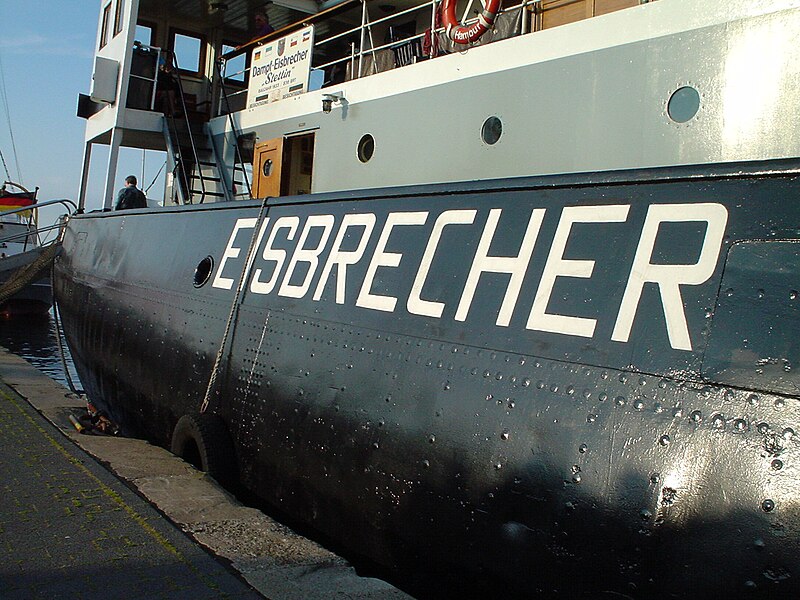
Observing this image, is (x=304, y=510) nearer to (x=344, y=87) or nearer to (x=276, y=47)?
(x=344, y=87)

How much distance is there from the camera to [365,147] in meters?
7.26

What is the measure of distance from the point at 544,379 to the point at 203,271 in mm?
3770

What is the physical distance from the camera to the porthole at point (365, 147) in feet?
23.5

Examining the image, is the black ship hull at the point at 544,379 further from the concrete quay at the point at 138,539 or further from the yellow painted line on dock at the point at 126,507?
the yellow painted line on dock at the point at 126,507

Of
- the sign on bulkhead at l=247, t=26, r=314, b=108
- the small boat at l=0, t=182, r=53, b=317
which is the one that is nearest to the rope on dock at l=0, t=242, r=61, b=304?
the small boat at l=0, t=182, r=53, b=317

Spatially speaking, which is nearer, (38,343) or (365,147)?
(365,147)

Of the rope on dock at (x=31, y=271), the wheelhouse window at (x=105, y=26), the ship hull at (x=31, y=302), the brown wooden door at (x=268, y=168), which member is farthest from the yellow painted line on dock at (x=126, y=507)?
the ship hull at (x=31, y=302)

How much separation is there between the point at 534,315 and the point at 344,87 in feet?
15.8

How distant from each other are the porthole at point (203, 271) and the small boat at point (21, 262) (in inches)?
177

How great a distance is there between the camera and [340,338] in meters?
4.29

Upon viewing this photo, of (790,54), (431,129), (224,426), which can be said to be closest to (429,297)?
(224,426)

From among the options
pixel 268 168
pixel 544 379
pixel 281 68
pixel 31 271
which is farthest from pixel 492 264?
pixel 31 271

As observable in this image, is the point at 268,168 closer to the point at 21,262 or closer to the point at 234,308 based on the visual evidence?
the point at 234,308

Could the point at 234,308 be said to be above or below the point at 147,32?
below
